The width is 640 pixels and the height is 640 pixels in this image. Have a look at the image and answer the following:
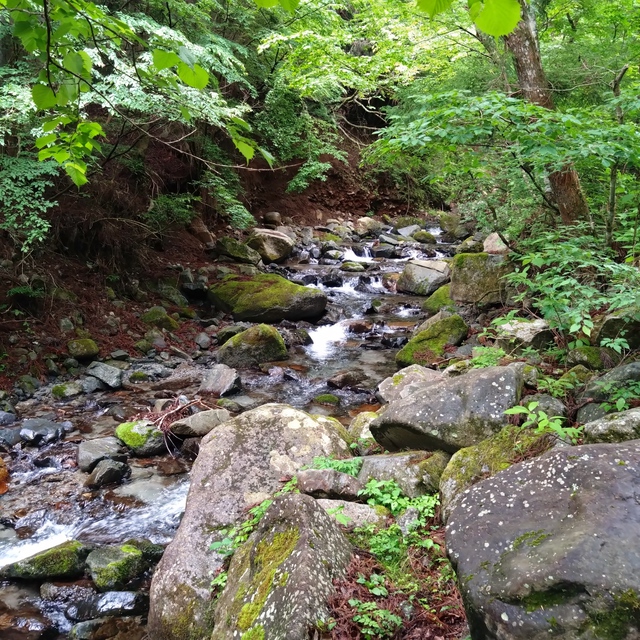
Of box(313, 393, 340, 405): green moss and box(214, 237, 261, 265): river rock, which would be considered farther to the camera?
box(214, 237, 261, 265): river rock

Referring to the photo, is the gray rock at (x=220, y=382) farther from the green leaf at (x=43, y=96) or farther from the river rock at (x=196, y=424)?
the green leaf at (x=43, y=96)

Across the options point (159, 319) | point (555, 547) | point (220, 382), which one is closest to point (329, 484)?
point (555, 547)

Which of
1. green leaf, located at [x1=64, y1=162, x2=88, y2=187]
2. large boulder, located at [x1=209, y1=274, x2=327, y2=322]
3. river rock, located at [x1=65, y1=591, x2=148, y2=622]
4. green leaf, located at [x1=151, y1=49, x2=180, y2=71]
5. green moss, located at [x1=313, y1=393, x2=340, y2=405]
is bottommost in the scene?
green moss, located at [x1=313, y1=393, x2=340, y2=405]

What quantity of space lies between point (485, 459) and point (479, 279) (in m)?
6.92

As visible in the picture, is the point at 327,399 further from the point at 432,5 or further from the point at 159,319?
the point at 432,5

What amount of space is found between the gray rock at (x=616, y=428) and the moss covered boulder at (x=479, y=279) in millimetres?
5927

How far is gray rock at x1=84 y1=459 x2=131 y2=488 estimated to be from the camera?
17.1 ft

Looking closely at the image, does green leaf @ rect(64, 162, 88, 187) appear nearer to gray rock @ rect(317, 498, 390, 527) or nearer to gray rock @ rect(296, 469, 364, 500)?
gray rock @ rect(317, 498, 390, 527)

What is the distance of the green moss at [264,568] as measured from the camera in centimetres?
240

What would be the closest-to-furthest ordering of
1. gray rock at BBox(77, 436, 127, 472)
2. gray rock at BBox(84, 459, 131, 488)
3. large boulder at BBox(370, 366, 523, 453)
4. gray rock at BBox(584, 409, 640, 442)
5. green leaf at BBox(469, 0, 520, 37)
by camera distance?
green leaf at BBox(469, 0, 520, 37) → gray rock at BBox(584, 409, 640, 442) → large boulder at BBox(370, 366, 523, 453) → gray rock at BBox(84, 459, 131, 488) → gray rock at BBox(77, 436, 127, 472)

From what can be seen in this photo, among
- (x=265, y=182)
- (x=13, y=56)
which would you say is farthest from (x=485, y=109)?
(x=265, y=182)

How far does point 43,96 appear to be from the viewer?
1.52 m

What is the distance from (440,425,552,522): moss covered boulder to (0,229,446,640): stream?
2.81 meters

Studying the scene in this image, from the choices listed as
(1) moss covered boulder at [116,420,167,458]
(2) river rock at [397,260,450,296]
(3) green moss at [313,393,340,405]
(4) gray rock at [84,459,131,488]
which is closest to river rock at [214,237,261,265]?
(2) river rock at [397,260,450,296]
